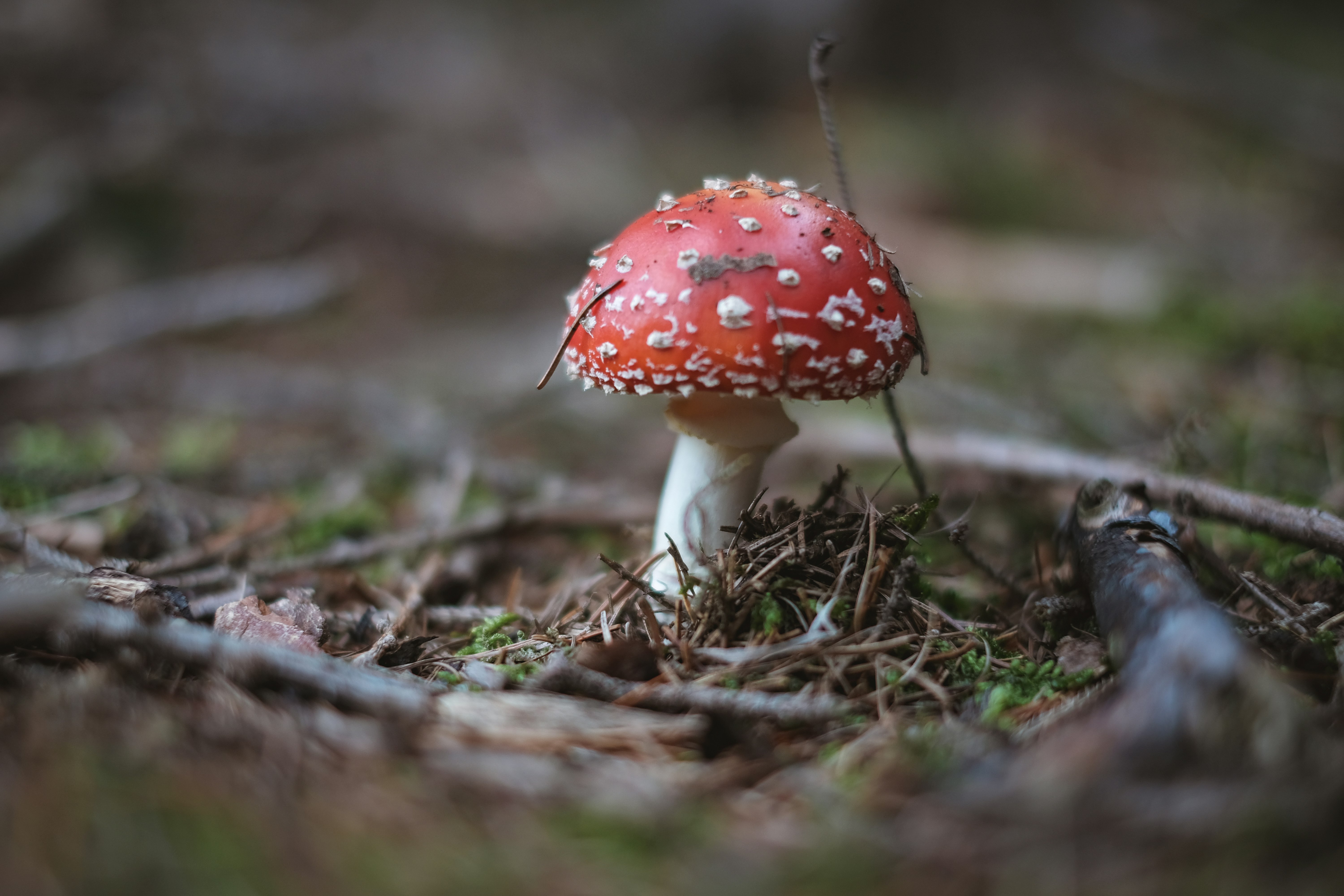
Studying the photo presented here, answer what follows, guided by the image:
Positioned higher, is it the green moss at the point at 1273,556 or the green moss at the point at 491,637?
the green moss at the point at 1273,556

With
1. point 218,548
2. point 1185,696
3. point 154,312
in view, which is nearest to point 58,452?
point 218,548

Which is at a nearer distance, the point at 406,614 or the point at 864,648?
the point at 864,648

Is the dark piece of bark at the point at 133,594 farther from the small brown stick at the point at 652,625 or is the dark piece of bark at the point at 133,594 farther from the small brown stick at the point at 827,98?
the small brown stick at the point at 827,98

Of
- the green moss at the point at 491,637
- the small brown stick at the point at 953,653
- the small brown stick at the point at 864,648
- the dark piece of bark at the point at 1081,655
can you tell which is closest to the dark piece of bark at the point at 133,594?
the green moss at the point at 491,637

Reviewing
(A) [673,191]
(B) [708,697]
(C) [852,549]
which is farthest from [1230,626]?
(A) [673,191]

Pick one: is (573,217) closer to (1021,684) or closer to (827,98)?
(827,98)

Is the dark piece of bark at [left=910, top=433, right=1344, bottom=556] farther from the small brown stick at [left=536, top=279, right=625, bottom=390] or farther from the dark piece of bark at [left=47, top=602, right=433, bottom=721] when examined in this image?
the dark piece of bark at [left=47, top=602, right=433, bottom=721]
